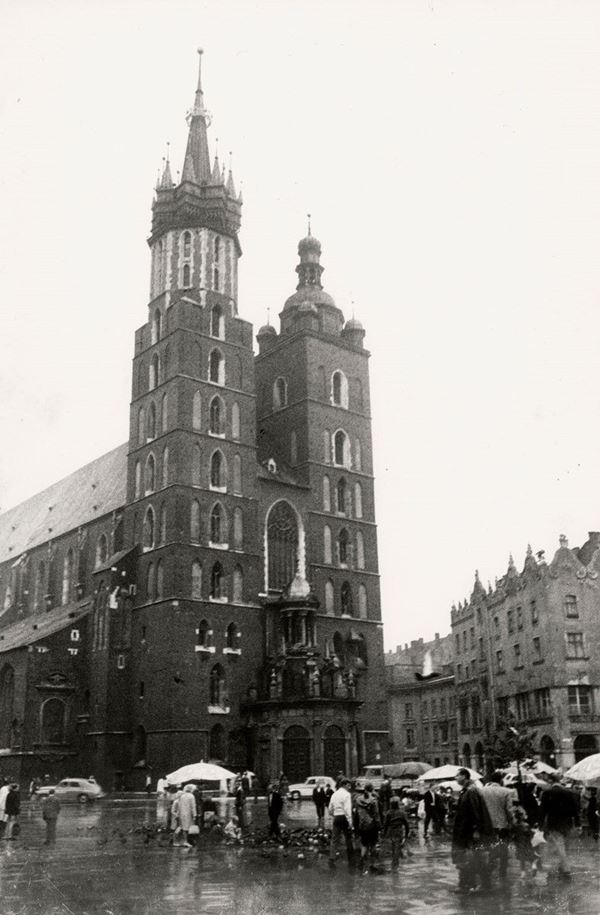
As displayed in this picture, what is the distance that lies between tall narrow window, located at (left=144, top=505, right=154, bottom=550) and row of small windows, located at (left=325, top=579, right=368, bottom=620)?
Answer: 1114 centimetres

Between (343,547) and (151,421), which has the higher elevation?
(151,421)

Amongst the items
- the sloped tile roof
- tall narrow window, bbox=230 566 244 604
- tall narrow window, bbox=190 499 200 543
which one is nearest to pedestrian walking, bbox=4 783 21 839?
tall narrow window, bbox=190 499 200 543

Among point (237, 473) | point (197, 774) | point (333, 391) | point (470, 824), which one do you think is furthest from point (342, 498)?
point (470, 824)

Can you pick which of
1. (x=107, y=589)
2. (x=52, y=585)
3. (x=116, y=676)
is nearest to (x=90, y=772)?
(x=116, y=676)

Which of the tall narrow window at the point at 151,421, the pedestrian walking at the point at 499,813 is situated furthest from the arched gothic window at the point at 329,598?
the pedestrian walking at the point at 499,813

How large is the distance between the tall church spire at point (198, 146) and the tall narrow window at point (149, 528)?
75.2 feet

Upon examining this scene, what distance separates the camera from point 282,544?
188ft

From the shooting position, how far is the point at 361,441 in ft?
208

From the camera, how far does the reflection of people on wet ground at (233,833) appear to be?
2344 centimetres

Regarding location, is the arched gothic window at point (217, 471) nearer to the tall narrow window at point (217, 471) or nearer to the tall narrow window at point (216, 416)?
the tall narrow window at point (217, 471)

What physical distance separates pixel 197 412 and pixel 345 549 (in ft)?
43.0

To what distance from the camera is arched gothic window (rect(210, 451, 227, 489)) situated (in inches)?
2154

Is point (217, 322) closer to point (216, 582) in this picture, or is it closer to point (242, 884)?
point (216, 582)

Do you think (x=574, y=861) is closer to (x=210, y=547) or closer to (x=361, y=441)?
(x=210, y=547)
